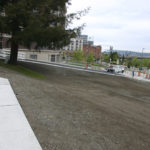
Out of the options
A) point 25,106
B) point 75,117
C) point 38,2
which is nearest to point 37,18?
point 38,2

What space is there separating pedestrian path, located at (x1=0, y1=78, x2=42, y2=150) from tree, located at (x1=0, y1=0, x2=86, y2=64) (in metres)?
8.55

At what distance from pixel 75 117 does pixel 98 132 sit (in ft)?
2.98

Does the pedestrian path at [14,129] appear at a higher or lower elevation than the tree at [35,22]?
lower

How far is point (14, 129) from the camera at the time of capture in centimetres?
343

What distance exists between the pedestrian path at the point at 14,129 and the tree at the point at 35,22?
8547 millimetres

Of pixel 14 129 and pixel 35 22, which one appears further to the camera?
pixel 35 22

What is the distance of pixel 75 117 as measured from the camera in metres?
4.50

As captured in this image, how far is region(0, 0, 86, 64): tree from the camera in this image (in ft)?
38.4

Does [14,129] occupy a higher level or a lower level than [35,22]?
lower

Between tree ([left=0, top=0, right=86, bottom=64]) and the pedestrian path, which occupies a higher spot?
tree ([left=0, top=0, right=86, bottom=64])

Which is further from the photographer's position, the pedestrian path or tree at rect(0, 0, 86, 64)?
tree at rect(0, 0, 86, 64)

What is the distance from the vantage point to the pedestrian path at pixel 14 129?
2.93 metres

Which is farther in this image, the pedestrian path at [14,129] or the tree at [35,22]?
the tree at [35,22]

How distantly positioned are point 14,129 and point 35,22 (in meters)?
10.2
